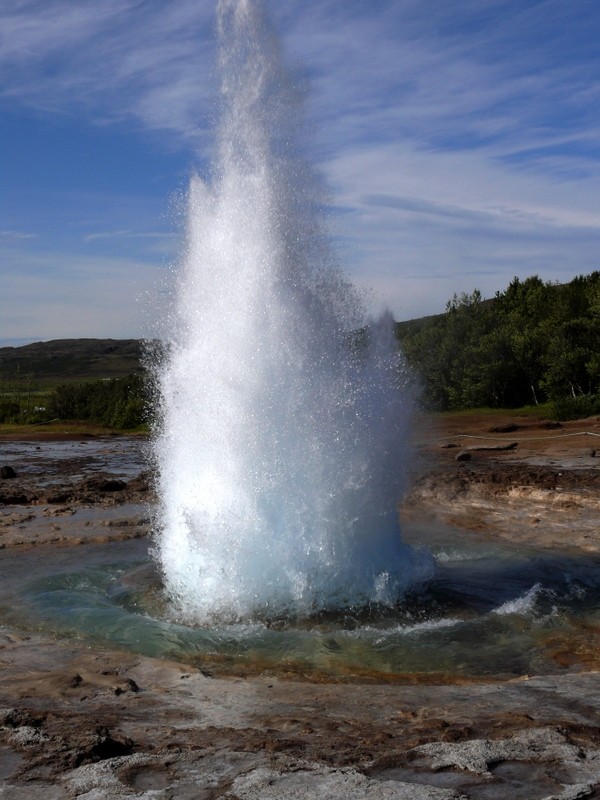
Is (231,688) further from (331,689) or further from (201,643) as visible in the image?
(201,643)

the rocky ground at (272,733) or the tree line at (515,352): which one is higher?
the tree line at (515,352)

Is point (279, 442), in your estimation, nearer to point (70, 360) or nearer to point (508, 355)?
point (508, 355)

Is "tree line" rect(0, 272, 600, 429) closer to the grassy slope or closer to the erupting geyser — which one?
the erupting geyser

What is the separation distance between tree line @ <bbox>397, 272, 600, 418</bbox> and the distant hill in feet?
272

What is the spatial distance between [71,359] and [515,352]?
12140 cm

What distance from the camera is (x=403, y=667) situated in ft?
22.1

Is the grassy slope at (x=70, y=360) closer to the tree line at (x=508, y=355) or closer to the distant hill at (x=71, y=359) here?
the distant hill at (x=71, y=359)

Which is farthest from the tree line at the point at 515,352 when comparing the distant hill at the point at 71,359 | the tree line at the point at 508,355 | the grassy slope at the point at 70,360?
the distant hill at the point at 71,359

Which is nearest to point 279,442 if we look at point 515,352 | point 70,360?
point 515,352

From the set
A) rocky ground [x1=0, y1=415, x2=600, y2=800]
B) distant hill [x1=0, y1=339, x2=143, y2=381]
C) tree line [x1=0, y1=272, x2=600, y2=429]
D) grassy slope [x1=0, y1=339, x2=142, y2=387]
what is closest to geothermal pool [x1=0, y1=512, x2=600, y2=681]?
rocky ground [x1=0, y1=415, x2=600, y2=800]

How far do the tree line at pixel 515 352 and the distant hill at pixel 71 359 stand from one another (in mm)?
82856

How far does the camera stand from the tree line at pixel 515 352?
1330 inches

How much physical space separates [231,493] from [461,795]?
17.0 ft

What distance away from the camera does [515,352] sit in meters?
36.6
